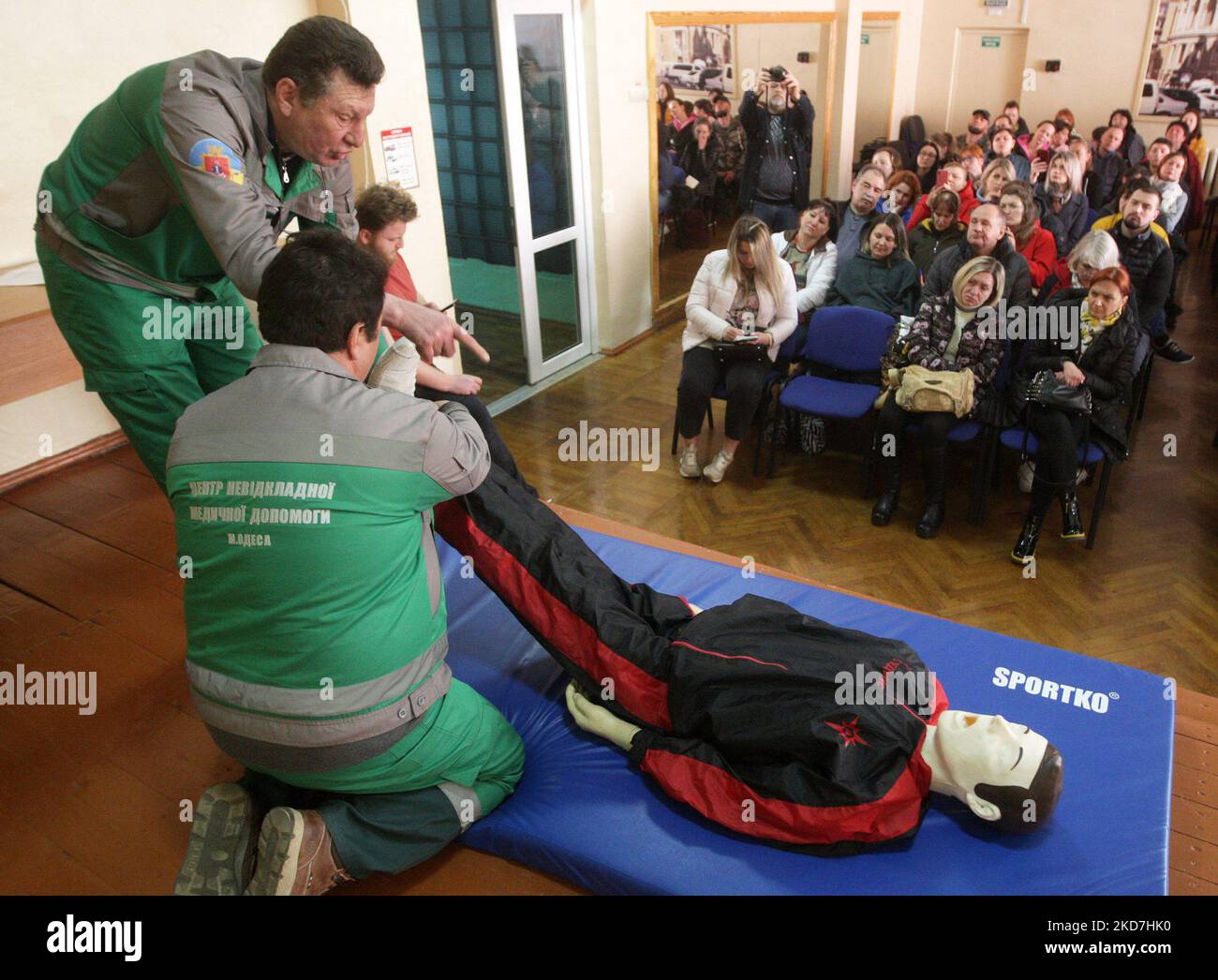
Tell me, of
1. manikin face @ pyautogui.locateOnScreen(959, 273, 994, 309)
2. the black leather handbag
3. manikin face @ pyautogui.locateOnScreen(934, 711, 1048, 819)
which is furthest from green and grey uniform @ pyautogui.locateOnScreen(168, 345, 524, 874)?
manikin face @ pyautogui.locateOnScreen(959, 273, 994, 309)

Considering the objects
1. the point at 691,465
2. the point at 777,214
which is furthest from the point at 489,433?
the point at 777,214

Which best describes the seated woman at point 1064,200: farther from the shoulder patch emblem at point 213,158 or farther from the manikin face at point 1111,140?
the shoulder patch emblem at point 213,158

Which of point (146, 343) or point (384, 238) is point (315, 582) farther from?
point (384, 238)

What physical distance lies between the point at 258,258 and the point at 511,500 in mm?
881

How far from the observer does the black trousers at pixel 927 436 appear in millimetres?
4047

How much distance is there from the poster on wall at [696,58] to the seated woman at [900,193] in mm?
5733

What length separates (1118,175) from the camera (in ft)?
26.1

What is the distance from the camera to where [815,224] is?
5094 millimetres

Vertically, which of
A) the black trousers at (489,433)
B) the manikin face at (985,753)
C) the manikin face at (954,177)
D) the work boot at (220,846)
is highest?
the manikin face at (954,177)

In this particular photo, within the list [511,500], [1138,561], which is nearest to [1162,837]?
[511,500]

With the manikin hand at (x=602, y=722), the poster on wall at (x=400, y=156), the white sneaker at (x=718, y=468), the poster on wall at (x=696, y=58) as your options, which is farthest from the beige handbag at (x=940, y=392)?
the poster on wall at (x=696, y=58)
